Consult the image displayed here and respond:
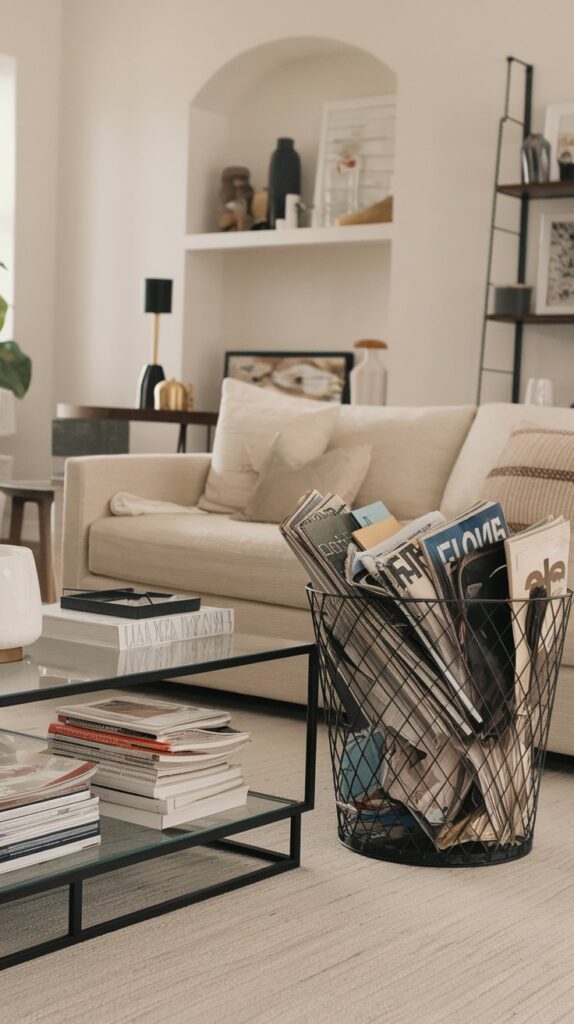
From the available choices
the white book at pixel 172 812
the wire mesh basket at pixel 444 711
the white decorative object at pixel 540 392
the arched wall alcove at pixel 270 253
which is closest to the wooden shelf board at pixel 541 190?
the white decorative object at pixel 540 392

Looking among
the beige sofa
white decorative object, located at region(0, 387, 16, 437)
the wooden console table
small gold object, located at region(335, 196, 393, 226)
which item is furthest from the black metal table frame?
white decorative object, located at region(0, 387, 16, 437)

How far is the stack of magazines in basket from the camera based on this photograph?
2004 millimetres

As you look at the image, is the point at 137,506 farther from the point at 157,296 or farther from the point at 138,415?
the point at 157,296

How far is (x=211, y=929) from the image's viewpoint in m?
1.82

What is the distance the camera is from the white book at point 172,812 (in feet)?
6.19

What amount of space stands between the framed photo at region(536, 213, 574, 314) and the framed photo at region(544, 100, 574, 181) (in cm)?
19

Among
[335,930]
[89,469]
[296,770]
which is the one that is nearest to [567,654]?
[296,770]

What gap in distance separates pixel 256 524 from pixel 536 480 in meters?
0.92

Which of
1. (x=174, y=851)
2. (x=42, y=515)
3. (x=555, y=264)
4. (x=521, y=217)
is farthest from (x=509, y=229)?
(x=174, y=851)

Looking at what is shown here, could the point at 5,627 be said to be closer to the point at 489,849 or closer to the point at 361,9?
the point at 489,849

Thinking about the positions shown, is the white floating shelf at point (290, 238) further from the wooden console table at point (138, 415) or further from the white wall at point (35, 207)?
the wooden console table at point (138, 415)

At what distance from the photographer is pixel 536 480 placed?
2.96m

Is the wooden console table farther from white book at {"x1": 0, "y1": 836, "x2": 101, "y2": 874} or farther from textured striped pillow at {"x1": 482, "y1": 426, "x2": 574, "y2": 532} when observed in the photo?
white book at {"x1": 0, "y1": 836, "x2": 101, "y2": 874}

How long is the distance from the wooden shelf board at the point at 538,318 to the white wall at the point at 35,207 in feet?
8.92
